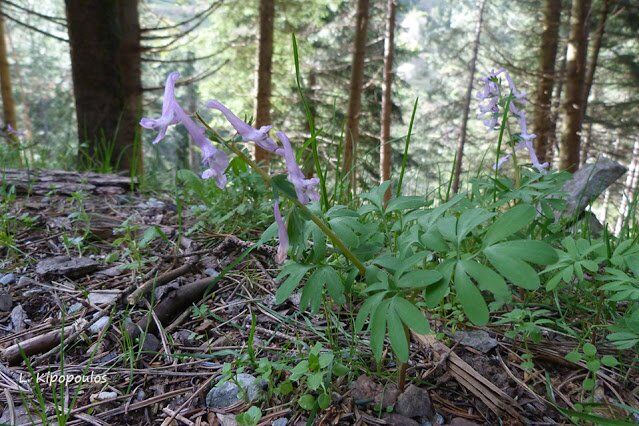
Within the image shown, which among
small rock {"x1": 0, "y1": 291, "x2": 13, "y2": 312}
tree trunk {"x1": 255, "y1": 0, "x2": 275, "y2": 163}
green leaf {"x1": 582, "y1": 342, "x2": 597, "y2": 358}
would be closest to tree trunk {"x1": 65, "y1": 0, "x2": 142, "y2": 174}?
small rock {"x1": 0, "y1": 291, "x2": 13, "y2": 312}

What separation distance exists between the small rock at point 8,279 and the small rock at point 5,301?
99 mm

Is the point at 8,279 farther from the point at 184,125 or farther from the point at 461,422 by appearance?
the point at 461,422

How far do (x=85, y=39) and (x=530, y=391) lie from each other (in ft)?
19.9

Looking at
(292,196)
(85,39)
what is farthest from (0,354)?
(85,39)

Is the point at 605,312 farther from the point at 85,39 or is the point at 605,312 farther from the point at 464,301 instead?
the point at 85,39

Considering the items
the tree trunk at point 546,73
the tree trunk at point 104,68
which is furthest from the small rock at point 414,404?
the tree trunk at point 546,73

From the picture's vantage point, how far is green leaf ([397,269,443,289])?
103 cm

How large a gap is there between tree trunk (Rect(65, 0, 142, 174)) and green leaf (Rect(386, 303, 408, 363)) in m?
4.83

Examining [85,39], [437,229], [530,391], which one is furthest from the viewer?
[85,39]

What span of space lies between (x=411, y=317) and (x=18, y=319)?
169cm

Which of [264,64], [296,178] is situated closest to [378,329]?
[296,178]

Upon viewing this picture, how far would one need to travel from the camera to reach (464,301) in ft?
3.23

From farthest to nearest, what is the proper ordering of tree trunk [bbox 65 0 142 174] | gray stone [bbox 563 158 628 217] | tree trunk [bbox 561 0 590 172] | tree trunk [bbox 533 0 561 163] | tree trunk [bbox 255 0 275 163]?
tree trunk [bbox 255 0 275 163]
tree trunk [bbox 533 0 561 163]
tree trunk [bbox 561 0 590 172]
tree trunk [bbox 65 0 142 174]
gray stone [bbox 563 158 628 217]

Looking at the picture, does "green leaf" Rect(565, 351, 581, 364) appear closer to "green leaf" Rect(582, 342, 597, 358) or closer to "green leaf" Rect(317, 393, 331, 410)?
"green leaf" Rect(582, 342, 597, 358)
